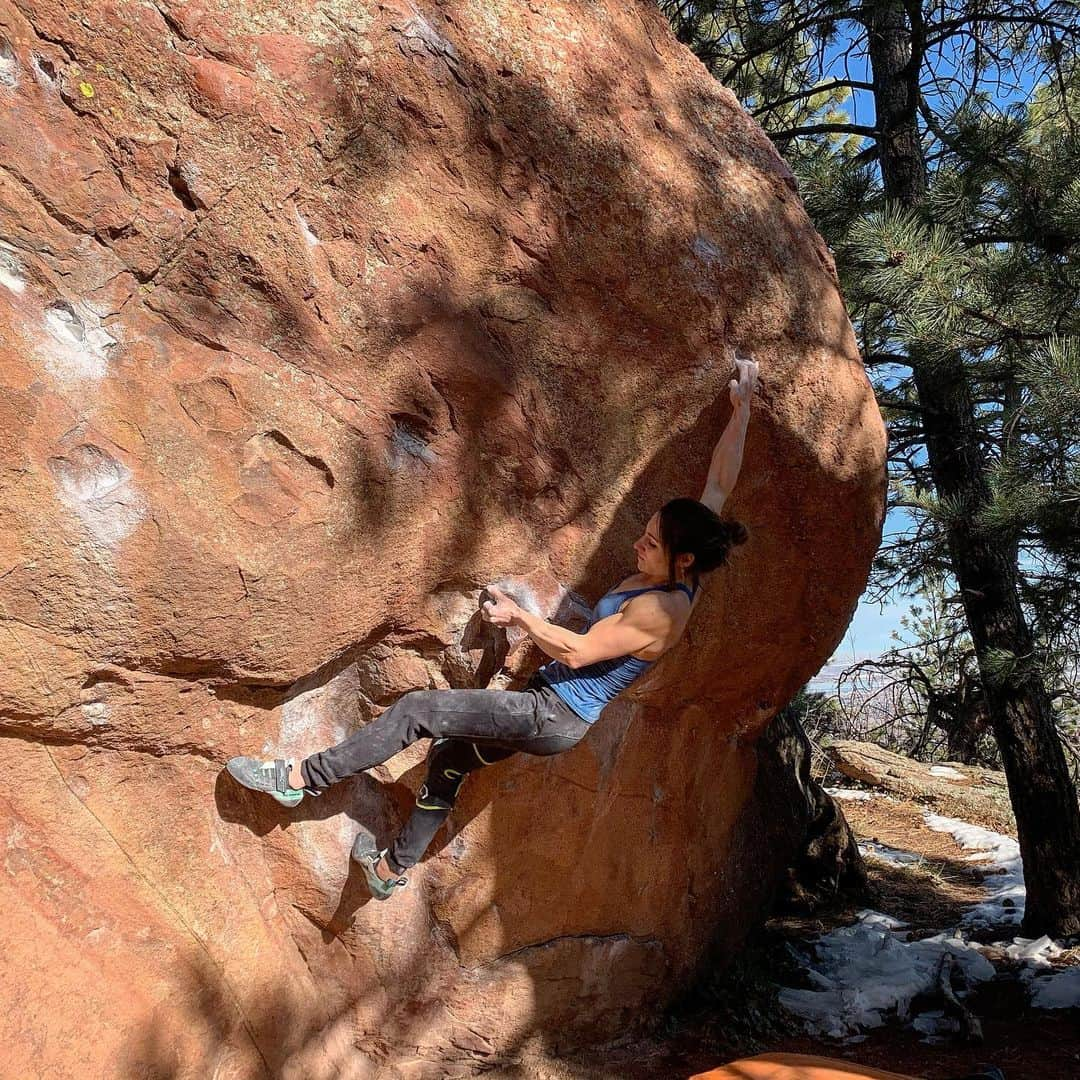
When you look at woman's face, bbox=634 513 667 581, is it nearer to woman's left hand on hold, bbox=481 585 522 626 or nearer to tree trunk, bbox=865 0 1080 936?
woman's left hand on hold, bbox=481 585 522 626

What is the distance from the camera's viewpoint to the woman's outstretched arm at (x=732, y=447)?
150 inches

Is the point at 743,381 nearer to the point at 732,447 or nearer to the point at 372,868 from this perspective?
the point at 732,447

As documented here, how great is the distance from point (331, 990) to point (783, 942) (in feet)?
10.6

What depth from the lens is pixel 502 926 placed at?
3902mm

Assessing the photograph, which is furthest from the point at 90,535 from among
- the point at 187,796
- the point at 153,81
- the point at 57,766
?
the point at 153,81

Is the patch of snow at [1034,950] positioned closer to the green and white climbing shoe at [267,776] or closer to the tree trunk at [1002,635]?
the tree trunk at [1002,635]

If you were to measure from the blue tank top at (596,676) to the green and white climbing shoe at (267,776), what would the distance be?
0.95 metres

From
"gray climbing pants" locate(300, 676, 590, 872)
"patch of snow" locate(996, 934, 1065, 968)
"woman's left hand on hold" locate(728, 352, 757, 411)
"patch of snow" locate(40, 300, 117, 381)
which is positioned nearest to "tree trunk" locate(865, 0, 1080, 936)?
"patch of snow" locate(996, 934, 1065, 968)

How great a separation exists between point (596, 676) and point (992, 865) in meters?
5.79

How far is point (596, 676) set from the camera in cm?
337

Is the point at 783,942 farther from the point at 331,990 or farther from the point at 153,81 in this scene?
the point at 153,81

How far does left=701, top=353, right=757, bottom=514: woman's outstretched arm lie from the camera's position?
12.5 ft

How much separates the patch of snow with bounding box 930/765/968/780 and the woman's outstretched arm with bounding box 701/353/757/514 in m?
7.67

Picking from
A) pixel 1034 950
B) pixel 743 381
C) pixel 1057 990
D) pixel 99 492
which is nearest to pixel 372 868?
pixel 99 492
